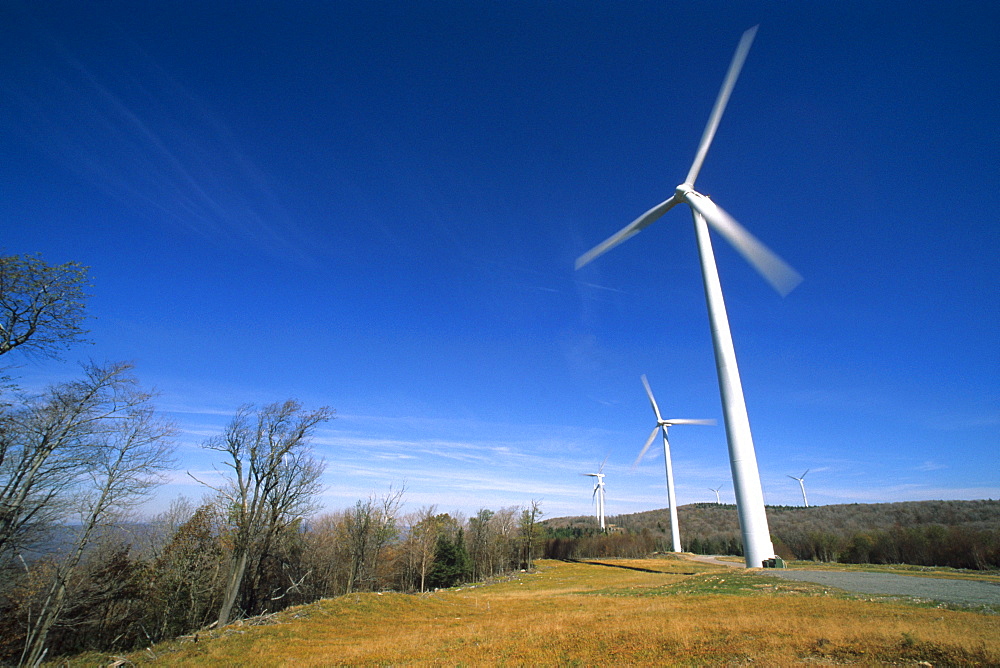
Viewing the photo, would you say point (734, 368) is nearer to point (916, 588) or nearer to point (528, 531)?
point (916, 588)

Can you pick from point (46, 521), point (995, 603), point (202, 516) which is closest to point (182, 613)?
point (202, 516)

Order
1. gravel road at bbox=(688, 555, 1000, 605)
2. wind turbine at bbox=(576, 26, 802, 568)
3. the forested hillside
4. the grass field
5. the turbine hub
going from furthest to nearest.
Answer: the forested hillside < the turbine hub < wind turbine at bbox=(576, 26, 802, 568) < gravel road at bbox=(688, 555, 1000, 605) < the grass field

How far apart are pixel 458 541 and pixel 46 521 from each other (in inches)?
2385

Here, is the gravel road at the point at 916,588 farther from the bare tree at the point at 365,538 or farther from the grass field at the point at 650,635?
the bare tree at the point at 365,538

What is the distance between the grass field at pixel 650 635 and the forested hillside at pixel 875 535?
4839 cm

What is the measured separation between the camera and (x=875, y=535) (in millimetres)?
59875

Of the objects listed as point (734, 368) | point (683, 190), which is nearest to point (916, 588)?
point (734, 368)

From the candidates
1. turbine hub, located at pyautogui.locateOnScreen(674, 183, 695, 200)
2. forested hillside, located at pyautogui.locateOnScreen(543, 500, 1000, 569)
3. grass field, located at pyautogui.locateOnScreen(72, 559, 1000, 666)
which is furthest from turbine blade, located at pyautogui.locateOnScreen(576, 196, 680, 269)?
forested hillside, located at pyautogui.locateOnScreen(543, 500, 1000, 569)

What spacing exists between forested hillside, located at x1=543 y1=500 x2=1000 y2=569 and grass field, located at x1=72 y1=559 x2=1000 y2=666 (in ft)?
159

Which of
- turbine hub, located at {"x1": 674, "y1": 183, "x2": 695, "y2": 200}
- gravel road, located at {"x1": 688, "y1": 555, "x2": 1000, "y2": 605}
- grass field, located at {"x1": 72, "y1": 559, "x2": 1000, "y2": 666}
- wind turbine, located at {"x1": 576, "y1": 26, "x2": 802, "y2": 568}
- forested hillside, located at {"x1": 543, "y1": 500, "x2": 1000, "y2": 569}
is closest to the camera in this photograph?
grass field, located at {"x1": 72, "y1": 559, "x2": 1000, "y2": 666}

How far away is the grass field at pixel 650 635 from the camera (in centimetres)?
921

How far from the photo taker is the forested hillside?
161 feet

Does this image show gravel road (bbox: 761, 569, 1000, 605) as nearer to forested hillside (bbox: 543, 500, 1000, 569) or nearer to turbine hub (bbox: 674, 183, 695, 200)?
turbine hub (bbox: 674, 183, 695, 200)

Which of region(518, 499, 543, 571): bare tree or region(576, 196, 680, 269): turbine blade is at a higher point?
region(576, 196, 680, 269): turbine blade
